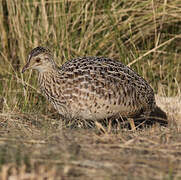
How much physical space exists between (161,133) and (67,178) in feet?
5.13

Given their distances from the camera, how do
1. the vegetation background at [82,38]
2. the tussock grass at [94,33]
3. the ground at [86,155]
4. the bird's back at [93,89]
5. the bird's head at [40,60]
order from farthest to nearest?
the tussock grass at [94,33] → the vegetation background at [82,38] → the bird's head at [40,60] → the bird's back at [93,89] → the ground at [86,155]

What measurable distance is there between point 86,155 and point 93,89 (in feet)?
6.05

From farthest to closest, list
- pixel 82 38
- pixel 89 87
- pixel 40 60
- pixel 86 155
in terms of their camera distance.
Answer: pixel 82 38, pixel 40 60, pixel 89 87, pixel 86 155

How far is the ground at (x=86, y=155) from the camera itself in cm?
288

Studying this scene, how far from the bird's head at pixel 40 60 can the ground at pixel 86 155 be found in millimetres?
1221

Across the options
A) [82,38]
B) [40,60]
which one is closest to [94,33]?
[82,38]

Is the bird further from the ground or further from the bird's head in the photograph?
the ground

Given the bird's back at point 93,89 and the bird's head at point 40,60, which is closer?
the bird's back at point 93,89

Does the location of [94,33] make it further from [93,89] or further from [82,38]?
[93,89]

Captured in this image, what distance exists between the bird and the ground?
83 centimetres

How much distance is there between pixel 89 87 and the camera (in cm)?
502

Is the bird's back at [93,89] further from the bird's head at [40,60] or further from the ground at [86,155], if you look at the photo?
the ground at [86,155]

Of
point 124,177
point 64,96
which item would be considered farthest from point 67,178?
point 64,96

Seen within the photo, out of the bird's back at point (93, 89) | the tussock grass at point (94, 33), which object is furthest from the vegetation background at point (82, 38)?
the bird's back at point (93, 89)
